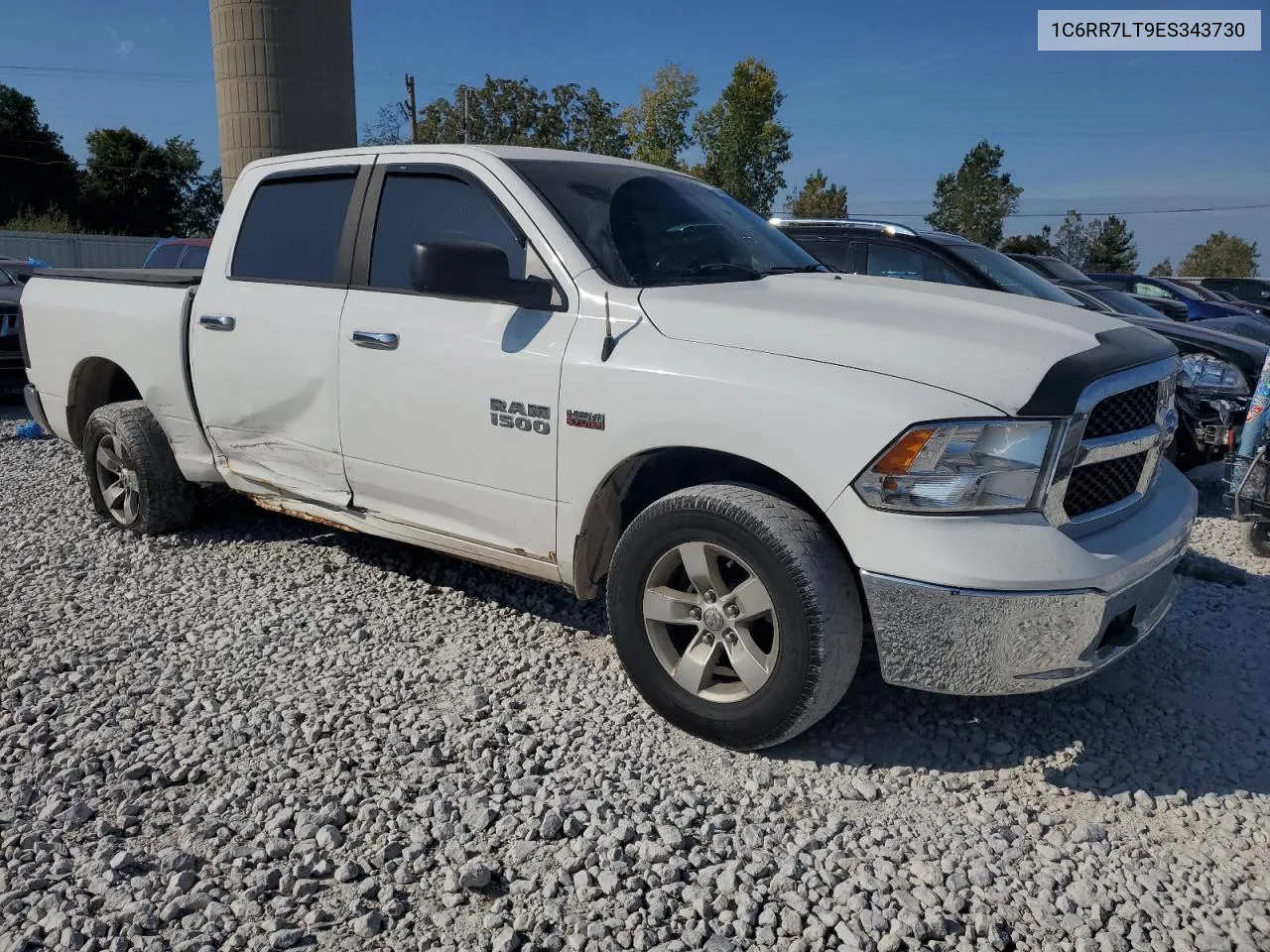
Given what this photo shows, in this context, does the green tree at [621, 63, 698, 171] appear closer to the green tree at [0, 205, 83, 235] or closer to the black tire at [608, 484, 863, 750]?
the green tree at [0, 205, 83, 235]

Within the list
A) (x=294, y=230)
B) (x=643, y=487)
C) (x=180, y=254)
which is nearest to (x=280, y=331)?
(x=294, y=230)

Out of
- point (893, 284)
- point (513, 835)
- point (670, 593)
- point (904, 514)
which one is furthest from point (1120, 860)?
point (893, 284)

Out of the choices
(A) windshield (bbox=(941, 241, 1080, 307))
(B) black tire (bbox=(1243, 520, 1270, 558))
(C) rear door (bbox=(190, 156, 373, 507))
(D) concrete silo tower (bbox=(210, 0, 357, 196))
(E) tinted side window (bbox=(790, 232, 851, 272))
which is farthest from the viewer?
(D) concrete silo tower (bbox=(210, 0, 357, 196))

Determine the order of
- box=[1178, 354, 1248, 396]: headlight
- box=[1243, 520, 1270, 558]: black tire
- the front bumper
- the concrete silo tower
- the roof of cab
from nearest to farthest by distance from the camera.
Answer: the front bumper → the roof of cab → box=[1243, 520, 1270, 558]: black tire → box=[1178, 354, 1248, 396]: headlight → the concrete silo tower

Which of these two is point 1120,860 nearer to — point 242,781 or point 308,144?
point 242,781

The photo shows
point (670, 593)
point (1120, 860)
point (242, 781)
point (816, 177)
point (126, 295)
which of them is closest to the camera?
point (1120, 860)

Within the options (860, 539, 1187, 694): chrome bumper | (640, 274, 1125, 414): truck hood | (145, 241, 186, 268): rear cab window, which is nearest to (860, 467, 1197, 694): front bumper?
(860, 539, 1187, 694): chrome bumper

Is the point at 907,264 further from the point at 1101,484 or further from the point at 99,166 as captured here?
the point at 99,166

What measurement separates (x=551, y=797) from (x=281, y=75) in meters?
17.1

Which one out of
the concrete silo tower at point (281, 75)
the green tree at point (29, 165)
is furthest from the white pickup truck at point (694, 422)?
the green tree at point (29, 165)

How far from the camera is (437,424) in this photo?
361cm

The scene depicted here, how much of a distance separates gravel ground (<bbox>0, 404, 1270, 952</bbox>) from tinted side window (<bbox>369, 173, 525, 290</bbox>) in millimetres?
1523

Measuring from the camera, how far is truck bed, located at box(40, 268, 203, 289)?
197 inches

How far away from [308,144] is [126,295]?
541 inches
